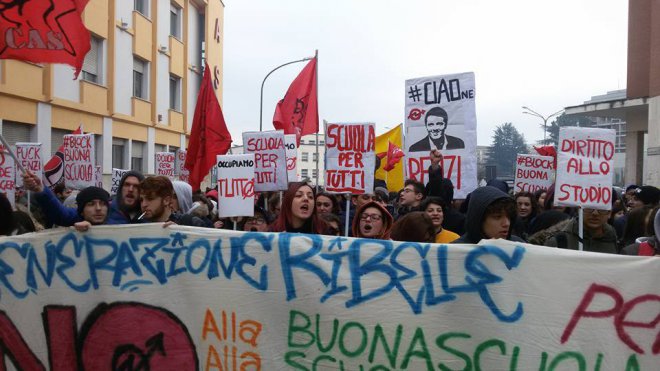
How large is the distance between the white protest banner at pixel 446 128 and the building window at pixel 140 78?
1791 centimetres

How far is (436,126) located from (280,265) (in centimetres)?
461

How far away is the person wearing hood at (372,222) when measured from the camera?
5.03 meters

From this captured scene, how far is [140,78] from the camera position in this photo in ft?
80.6

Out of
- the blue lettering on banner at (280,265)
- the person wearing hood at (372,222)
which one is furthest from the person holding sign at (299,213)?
the blue lettering on banner at (280,265)

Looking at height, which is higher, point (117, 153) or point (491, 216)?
point (117, 153)

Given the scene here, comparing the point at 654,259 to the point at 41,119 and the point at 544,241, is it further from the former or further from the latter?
the point at 41,119

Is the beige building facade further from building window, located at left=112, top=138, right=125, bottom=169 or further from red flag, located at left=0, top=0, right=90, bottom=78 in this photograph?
red flag, located at left=0, top=0, right=90, bottom=78

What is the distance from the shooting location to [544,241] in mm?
4758

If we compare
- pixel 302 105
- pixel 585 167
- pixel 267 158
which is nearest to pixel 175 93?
pixel 302 105

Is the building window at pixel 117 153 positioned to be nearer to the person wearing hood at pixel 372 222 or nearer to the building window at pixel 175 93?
the building window at pixel 175 93

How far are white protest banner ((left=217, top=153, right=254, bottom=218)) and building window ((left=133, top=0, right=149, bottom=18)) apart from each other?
19.2 m

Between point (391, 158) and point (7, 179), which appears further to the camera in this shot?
point (391, 158)

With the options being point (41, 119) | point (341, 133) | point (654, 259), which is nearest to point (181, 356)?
point (654, 259)

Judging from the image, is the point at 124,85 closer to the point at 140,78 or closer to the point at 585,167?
the point at 140,78
